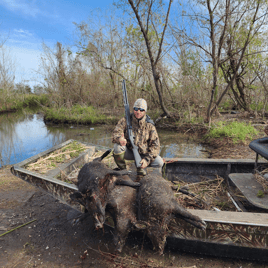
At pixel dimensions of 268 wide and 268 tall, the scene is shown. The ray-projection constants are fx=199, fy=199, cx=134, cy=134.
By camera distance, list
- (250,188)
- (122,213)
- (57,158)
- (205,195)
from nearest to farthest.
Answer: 1. (122,213)
2. (250,188)
3. (205,195)
4. (57,158)

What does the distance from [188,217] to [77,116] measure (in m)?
13.9

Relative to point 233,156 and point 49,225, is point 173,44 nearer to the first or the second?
point 233,156

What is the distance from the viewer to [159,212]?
1.98 meters

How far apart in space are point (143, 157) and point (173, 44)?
782 centimetres

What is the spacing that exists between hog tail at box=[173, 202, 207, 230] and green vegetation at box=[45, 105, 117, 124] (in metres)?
12.0

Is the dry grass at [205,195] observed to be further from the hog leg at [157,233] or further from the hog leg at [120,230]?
the hog leg at [120,230]

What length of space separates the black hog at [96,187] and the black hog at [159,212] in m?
0.27

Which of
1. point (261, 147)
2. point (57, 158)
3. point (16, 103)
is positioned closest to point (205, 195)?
point (261, 147)

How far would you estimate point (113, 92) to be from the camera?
16.3 metres

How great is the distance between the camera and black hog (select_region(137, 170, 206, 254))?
1996 millimetres

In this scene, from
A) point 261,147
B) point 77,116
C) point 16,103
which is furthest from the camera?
point 16,103

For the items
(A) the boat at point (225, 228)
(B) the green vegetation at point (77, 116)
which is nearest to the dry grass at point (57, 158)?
(A) the boat at point (225, 228)

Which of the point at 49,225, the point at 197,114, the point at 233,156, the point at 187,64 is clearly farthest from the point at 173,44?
the point at 49,225

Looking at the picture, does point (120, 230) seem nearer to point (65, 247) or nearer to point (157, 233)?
point (157, 233)
